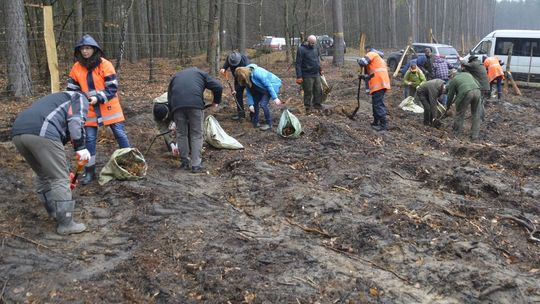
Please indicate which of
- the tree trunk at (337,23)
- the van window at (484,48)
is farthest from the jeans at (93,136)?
the van window at (484,48)

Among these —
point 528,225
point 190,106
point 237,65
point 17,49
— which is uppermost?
point 17,49

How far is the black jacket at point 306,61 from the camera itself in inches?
380

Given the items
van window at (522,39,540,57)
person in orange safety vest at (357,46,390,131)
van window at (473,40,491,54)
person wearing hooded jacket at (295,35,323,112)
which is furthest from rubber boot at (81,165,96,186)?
van window at (473,40,491,54)

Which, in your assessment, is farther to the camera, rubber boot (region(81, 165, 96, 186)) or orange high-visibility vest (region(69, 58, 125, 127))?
rubber boot (region(81, 165, 96, 186))

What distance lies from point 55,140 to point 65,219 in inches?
29.2

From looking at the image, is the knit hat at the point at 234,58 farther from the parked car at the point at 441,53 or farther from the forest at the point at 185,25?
the parked car at the point at 441,53

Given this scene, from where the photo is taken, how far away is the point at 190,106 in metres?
6.16

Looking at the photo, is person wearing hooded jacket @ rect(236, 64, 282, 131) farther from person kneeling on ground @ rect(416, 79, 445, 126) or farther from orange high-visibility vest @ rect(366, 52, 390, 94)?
person kneeling on ground @ rect(416, 79, 445, 126)

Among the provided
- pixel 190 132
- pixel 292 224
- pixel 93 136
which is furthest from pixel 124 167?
pixel 292 224

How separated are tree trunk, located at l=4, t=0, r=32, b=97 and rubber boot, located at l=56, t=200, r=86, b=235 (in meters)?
6.80

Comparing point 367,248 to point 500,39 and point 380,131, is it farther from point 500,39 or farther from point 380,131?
point 500,39

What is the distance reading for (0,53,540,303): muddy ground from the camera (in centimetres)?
382

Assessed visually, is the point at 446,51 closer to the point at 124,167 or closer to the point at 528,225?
the point at 528,225

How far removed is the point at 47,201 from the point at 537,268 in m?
4.52
